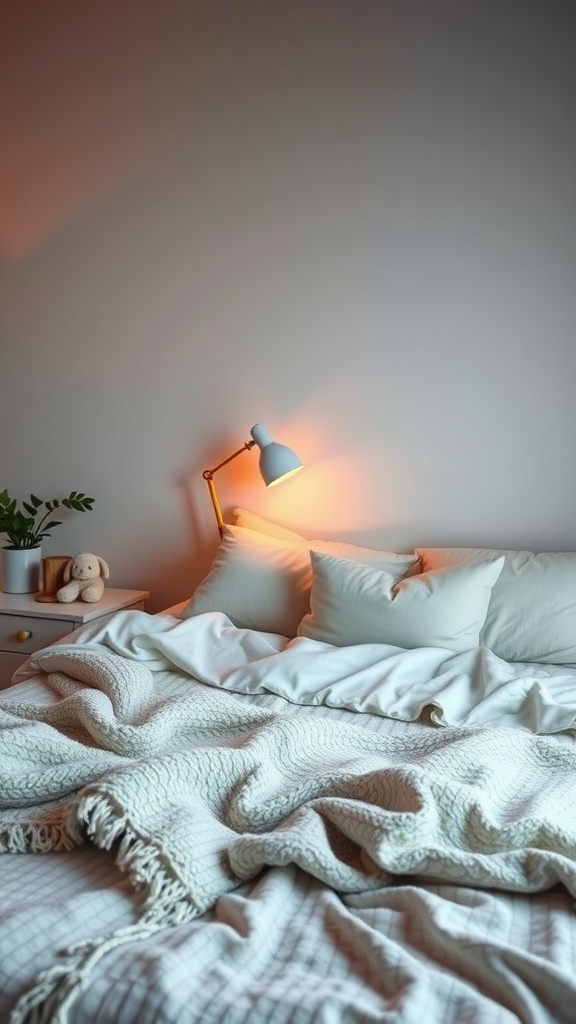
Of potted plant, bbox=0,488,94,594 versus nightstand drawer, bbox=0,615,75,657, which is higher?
potted plant, bbox=0,488,94,594

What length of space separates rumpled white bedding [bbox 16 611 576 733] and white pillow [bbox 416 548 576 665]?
6 centimetres

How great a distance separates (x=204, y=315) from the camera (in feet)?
9.73

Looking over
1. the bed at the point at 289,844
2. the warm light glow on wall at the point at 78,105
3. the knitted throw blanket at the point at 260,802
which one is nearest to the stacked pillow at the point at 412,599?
the bed at the point at 289,844

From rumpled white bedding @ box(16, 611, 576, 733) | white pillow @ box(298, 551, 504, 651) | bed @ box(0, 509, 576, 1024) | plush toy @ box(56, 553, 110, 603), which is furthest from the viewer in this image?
plush toy @ box(56, 553, 110, 603)

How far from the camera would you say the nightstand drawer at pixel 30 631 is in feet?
9.00

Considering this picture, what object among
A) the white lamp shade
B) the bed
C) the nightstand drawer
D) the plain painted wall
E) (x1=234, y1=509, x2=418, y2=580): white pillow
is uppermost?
the plain painted wall

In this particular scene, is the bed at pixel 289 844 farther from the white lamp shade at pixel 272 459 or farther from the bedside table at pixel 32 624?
the white lamp shade at pixel 272 459

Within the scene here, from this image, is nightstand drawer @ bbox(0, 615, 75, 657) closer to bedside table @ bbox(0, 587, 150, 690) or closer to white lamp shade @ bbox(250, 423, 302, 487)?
bedside table @ bbox(0, 587, 150, 690)

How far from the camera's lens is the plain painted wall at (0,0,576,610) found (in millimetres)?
2627

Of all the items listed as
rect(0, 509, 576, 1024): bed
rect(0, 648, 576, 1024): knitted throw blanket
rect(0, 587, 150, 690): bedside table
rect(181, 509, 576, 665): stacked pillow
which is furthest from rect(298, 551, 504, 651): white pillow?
rect(0, 587, 150, 690): bedside table

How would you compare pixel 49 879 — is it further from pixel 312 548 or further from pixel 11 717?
pixel 312 548

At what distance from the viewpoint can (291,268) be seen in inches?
112

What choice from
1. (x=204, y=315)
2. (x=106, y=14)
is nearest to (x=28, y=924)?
(x=204, y=315)

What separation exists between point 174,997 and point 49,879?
349 millimetres
